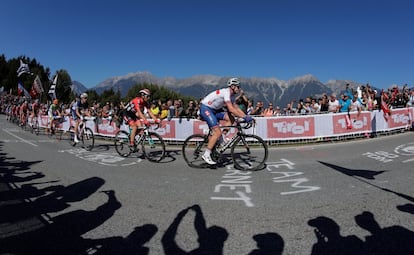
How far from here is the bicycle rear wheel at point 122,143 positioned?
9.88m

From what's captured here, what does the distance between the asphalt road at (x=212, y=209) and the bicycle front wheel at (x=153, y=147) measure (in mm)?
1445

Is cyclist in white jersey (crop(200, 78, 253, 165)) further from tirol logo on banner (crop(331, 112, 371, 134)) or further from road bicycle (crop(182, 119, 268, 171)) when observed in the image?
tirol logo on banner (crop(331, 112, 371, 134))

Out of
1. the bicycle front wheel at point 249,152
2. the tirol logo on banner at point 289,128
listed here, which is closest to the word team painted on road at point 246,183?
the bicycle front wheel at point 249,152

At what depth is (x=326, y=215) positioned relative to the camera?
12.8 ft

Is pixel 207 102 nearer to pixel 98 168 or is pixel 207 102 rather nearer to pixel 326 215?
pixel 98 168

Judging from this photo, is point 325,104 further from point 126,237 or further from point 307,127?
point 126,237

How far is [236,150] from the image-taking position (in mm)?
7379

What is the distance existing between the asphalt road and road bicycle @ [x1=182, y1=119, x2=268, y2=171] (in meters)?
0.36

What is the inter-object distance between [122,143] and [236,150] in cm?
442

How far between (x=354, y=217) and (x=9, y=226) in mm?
4385

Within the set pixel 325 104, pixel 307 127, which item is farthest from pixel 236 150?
pixel 325 104

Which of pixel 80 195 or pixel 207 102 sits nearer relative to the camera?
pixel 80 195

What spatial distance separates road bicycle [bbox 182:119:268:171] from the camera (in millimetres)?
7230

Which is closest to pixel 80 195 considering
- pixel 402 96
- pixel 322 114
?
pixel 322 114
